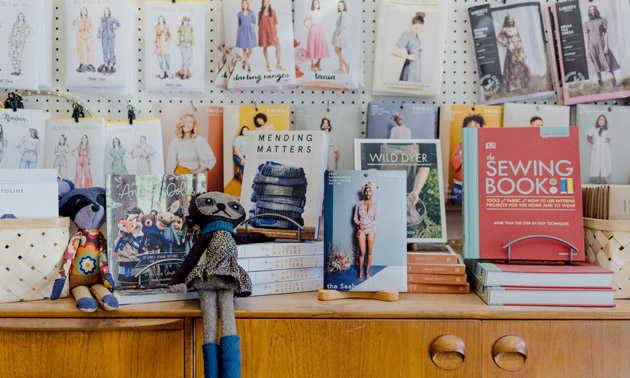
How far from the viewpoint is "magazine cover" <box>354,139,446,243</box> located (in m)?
1.22

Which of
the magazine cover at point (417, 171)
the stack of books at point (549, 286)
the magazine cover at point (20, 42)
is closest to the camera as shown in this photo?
the stack of books at point (549, 286)

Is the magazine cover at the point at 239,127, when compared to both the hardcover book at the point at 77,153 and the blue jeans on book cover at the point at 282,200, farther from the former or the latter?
the hardcover book at the point at 77,153

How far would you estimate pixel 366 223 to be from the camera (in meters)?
1.06

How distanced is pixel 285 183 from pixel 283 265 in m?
0.22

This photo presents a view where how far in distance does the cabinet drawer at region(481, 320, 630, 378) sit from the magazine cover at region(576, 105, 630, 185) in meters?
0.57

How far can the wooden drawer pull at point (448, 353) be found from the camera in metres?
0.93

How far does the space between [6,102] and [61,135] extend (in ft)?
0.60

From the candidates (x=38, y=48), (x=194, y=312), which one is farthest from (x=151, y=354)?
(x=38, y=48)

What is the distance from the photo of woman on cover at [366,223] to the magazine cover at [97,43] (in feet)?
2.65

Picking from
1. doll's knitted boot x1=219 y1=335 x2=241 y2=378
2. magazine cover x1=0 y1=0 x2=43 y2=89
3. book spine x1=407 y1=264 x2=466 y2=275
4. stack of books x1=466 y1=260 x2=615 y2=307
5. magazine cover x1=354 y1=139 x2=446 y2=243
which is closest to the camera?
doll's knitted boot x1=219 y1=335 x2=241 y2=378

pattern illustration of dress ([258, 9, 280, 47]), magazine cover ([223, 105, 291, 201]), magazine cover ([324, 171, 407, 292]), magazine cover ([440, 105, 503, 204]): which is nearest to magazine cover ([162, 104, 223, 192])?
magazine cover ([223, 105, 291, 201])

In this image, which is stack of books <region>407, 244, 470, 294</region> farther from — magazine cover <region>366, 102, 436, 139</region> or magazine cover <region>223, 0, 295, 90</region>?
magazine cover <region>223, 0, 295, 90</region>

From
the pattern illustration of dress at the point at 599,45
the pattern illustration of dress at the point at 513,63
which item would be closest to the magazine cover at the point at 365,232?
the pattern illustration of dress at the point at 513,63

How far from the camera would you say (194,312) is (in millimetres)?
953
